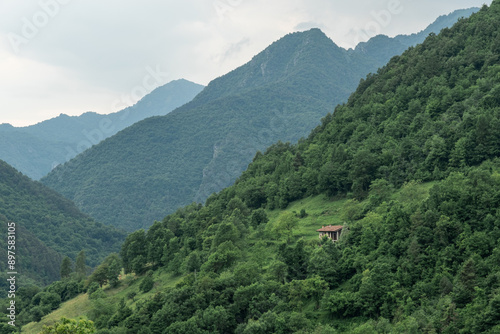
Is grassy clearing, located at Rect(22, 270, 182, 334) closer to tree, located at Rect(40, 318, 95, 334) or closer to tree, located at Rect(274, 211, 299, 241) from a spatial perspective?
tree, located at Rect(274, 211, 299, 241)

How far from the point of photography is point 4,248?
18700 centimetres

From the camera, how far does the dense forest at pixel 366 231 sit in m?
54.9

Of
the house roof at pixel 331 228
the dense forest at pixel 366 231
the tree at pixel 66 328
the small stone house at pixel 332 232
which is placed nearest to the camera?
the tree at pixel 66 328

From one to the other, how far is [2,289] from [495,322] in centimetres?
14263

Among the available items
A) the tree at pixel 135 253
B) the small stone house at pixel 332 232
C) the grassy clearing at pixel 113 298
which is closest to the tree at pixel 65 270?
the grassy clearing at pixel 113 298

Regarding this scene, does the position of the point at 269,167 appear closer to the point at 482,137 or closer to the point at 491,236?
the point at 482,137

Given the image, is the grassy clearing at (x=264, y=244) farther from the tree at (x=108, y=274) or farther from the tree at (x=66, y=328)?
the tree at (x=66, y=328)

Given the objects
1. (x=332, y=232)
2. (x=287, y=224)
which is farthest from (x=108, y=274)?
(x=332, y=232)

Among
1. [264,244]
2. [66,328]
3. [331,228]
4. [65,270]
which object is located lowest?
[65,270]

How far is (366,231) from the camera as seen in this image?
66375 millimetres

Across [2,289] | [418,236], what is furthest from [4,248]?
[418,236]

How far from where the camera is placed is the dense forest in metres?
54.9

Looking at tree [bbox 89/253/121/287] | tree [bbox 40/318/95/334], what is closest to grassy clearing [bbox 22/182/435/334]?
tree [bbox 89/253/121/287]

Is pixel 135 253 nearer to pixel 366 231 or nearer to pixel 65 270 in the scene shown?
pixel 65 270
